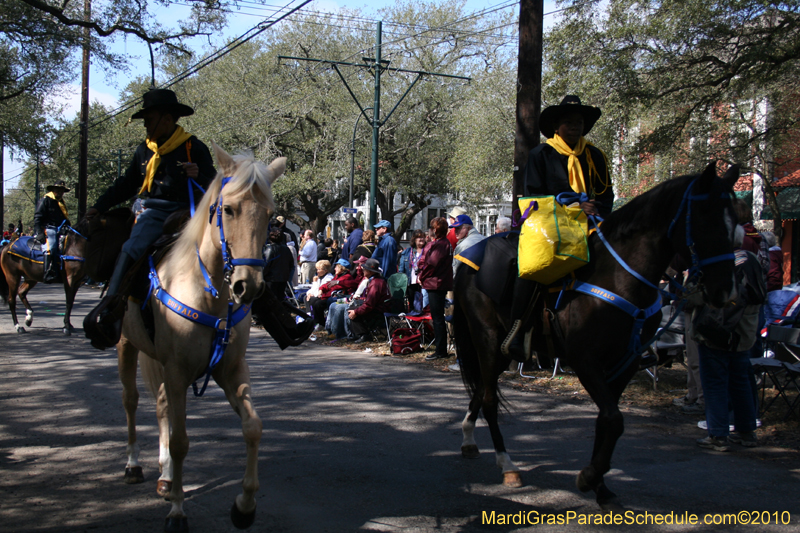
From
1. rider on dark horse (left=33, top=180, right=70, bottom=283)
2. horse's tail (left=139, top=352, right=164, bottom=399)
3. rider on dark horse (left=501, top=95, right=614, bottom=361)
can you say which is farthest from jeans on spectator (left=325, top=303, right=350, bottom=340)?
rider on dark horse (left=501, top=95, right=614, bottom=361)

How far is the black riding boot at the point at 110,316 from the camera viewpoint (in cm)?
444

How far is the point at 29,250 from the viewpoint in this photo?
14633 millimetres

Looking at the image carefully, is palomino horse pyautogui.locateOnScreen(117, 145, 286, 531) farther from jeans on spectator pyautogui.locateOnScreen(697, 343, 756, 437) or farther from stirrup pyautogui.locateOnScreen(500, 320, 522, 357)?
jeans on spectator pyautogui.locateOnScreen(697, 343, 756, 437)

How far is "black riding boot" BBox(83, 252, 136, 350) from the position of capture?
4.44m

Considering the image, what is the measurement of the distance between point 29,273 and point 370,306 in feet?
Result: 26.2

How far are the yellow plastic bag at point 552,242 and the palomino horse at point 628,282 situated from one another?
166 millimetres

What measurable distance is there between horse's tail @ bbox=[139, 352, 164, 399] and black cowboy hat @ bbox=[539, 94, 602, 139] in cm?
366

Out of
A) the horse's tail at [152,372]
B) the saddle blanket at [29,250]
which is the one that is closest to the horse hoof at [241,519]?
the horse's tail at [152,372]

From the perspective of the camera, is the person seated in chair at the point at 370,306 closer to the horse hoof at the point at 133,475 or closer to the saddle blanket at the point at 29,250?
the saddle blanket at the point at 29,250

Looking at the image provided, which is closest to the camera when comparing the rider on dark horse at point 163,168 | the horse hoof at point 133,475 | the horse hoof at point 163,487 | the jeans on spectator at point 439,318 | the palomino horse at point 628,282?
the palomino horse at point 628,282

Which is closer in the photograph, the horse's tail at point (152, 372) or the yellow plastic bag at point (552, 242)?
the yellow plastic bag at point (552, 242)

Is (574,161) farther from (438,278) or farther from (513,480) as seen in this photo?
(438,278)

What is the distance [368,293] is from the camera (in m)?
12.6

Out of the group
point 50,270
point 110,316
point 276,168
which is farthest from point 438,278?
point 50,270
